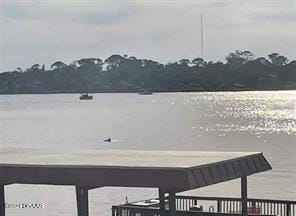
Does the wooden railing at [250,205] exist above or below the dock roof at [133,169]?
below

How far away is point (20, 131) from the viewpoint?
117812mm

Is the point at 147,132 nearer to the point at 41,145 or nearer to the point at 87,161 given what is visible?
the point at 41,145

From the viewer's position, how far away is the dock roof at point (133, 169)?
14.7 meters

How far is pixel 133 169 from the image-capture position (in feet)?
49.3

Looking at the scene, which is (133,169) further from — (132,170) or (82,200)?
(82,200)

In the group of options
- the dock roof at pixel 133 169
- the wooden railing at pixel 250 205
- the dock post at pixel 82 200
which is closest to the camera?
the dock roof at pixel 133 169

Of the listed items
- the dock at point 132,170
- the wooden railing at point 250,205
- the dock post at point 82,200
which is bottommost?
the wooden railing at point 250,205

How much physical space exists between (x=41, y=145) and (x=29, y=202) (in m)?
44.7

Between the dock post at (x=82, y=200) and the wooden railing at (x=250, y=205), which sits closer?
the dock post at (x=82, y=200)

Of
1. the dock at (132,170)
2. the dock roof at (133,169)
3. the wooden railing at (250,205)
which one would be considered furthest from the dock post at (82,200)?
the wooden railing at (250,205)

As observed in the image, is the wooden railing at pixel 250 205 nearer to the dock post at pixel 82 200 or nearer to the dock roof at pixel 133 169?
the dock roof at pixel 133 169

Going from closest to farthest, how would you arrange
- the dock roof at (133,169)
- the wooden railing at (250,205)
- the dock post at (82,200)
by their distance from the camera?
the dock roof at (133,169) < the dock post at (82,200) < the wooden railing at (250,205)

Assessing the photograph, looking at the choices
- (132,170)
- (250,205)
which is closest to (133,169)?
(132,170)

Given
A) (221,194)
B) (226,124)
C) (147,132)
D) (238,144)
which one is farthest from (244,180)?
(226,124)
